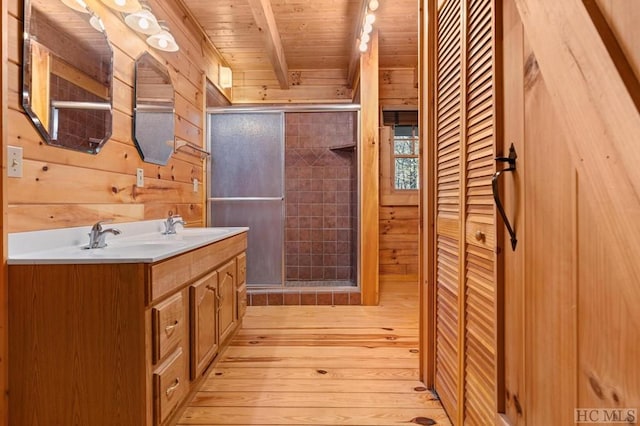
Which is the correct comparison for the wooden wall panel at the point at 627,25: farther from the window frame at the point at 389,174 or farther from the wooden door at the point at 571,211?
the window frame at the point at 389,174

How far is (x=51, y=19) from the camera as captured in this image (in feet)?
4.65

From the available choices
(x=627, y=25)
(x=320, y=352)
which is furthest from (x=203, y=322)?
(x=627, y=25)

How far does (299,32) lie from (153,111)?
1732 millimetres

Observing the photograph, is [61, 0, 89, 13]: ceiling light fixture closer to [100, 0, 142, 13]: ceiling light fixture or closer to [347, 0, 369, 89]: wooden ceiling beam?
[100, 0, 142, 13]: ceiling light fixture

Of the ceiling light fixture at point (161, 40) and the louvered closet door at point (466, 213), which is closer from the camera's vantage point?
the louvered closet door at point (466, 213)

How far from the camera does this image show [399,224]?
4164 millimetres

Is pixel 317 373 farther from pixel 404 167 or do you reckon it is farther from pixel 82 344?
pixel 404 167

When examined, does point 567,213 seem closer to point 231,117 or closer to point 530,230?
point 530,230

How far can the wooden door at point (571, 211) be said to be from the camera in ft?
1.77

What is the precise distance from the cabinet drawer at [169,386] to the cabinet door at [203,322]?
11cm

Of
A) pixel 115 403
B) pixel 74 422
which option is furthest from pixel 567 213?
pixel 74 422

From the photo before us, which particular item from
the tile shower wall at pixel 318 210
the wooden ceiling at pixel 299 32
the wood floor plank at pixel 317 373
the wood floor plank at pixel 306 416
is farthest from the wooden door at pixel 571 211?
the tile shower wall at pixel 318 210

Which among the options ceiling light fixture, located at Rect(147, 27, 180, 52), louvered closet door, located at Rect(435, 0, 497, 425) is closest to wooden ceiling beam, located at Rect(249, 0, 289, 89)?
ceiling light fixture, located at Rect(147, 27, 180, 52)

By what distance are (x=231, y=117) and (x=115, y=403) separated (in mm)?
2724
